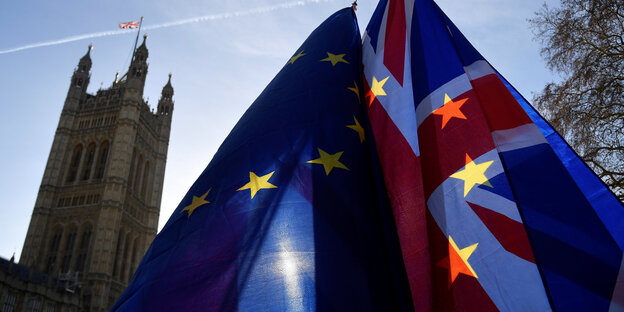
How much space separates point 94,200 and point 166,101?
20.4m

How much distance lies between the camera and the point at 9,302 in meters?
42.6

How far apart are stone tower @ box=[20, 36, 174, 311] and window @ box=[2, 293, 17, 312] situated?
7846 millimetres

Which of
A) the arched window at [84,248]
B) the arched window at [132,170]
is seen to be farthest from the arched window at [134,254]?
the arched window at [132,170]

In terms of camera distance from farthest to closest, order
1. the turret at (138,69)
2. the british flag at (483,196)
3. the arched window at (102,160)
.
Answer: the turret at (138,69) → the arched window at (102,160) → the british flag at (483,196)

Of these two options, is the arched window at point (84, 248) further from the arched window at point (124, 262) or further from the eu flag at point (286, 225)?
the eu flag at point (286, 225)

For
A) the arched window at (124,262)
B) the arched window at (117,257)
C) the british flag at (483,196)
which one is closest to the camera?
the british flag at (483,196)

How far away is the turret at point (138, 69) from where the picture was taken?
64.8 meters

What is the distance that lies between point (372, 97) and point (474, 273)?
7.68 ft

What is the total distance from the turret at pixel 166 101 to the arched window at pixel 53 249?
23026mm

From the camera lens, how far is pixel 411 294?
396 cm

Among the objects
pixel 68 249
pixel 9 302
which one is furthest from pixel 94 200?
pixel 9 302

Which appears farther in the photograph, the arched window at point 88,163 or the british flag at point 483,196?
the arched window at point 88,163

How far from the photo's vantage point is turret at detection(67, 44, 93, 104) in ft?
217

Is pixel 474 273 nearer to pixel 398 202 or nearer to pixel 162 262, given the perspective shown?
pixel 398 202
